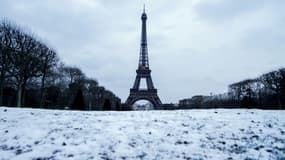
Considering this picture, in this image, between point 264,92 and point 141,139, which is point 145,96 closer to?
point 264,92

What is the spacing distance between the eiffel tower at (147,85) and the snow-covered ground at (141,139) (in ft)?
134

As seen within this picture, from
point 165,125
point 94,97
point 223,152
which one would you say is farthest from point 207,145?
point 94,97

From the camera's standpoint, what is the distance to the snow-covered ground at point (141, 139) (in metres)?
6.64

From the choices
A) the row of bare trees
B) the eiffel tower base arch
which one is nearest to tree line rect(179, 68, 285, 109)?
the row of bare trees

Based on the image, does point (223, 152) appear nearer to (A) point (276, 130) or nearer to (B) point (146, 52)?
(A) point (276, 130)

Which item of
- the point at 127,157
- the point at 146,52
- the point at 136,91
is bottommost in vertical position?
the point at 127,157

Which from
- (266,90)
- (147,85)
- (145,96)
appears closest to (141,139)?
(266,90)

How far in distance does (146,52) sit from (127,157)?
2060 inches

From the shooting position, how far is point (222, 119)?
1106cm

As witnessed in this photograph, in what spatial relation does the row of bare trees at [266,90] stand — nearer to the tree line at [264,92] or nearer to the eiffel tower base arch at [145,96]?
the tree line at [264,92]

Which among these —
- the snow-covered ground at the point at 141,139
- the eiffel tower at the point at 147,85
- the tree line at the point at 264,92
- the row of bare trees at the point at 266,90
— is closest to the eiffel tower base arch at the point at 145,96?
the eiffel tower at the point at 147,85

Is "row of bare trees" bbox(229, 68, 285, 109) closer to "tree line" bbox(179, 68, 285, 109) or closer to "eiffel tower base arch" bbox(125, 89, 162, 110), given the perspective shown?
"tree line" bbox(179, 68, 285, 109)

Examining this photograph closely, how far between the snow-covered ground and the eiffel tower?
40.9m

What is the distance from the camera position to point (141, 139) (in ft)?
26.0
